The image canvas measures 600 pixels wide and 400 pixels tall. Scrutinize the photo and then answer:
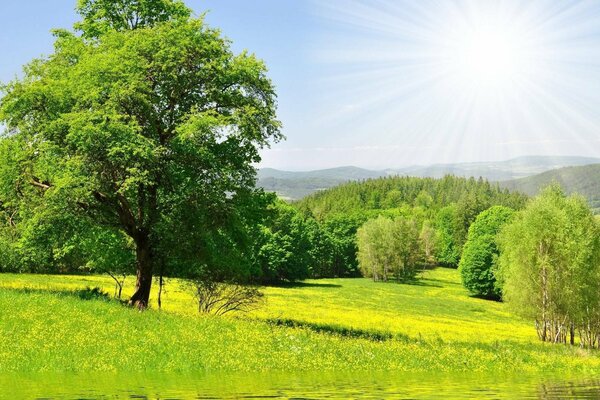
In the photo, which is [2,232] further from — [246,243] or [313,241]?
[313,241]

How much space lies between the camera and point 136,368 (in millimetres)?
20609

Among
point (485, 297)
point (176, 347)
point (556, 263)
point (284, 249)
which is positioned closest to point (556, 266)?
point (556, 263)

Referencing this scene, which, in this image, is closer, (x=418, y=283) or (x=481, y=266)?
(x=481, y=266)

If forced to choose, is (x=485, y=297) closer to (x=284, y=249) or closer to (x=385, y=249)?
(x=385, y=249)

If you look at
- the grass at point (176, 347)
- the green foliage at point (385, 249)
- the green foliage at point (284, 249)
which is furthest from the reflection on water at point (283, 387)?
the green foliage at point (385, 249)

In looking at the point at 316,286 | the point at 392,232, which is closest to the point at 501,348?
the point at 316,286

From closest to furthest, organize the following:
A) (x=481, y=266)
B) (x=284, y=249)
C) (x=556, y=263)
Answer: (x=556, y=263), (x=481, y=266), (x=284, y=249)

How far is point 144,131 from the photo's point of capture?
109 feet

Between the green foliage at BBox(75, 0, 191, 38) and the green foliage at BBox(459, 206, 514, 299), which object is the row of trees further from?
the green foliage at BBox(459, 206, 514, 299)

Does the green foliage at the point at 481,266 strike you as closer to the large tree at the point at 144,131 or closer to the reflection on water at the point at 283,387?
the large tree at the point at 144,131

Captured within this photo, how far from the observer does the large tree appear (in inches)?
1238

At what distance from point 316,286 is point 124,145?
9038 cm

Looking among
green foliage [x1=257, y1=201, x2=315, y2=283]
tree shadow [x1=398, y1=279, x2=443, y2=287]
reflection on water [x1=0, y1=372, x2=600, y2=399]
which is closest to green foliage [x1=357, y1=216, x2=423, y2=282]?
tree shadow [x1=398, y1=279, x2=443, y2=287]

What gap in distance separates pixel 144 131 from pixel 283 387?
20351mm
